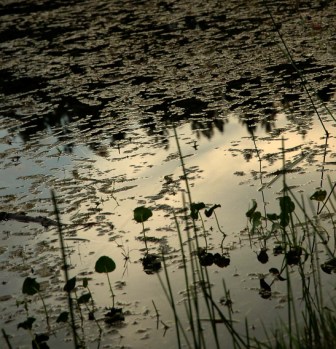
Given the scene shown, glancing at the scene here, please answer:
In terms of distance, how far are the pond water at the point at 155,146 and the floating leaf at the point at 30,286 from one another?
73 mm

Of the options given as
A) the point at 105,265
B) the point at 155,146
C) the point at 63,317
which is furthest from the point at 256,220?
the point at 155,146

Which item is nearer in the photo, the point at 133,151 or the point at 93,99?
the point at 133,151

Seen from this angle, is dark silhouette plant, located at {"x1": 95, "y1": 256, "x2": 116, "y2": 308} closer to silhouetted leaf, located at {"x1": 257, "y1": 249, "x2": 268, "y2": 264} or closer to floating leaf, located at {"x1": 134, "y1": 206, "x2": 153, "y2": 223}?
floating leaf, located at {"x1": 134, "y1": 206, "x2": 153, "y2": 223}

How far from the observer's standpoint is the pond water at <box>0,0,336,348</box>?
2102mm

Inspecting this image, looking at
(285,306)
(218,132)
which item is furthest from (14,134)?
(285,306)

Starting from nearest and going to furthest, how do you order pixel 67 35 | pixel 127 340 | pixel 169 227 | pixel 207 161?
pixel 127 340
pixel 169 227
pixel 207 161
pixel 67 35

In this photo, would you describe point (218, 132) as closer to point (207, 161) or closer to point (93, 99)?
point (207, 161)

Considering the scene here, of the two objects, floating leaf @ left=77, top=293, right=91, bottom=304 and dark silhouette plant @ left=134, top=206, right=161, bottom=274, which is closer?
floating leaf @ left=77, top=293, right=91, bottom=304

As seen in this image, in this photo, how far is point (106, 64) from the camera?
4.83m

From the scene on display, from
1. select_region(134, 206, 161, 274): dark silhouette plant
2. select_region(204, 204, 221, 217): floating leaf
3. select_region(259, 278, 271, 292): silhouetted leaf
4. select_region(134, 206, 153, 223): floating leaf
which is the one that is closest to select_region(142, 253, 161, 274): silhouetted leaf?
select_region(134, 206, 161, 274): dark silhouette plant

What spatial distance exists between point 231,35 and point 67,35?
1.51m

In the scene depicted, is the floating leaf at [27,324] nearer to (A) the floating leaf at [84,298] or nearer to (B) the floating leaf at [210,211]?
(A) the floating leaf at [84,298]

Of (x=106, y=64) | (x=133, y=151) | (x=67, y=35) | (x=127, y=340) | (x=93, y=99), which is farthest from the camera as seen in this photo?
(x=67, y=35)

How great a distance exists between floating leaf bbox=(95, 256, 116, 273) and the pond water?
8 centimetres
